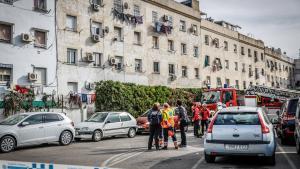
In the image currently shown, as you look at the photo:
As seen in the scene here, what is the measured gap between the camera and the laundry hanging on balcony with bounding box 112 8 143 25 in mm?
32406

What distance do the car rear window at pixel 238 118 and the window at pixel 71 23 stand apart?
20102 mm

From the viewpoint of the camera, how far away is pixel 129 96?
3028cm

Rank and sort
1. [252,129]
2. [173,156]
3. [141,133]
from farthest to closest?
[141,133]
[173,156]
[252,129]

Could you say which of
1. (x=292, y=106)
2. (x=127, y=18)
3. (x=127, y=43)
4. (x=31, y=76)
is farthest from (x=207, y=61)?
(x=292, y=106)

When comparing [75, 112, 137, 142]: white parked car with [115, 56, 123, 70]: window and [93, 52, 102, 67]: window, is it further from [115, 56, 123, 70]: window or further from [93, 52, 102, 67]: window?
[115, 56, 123, 70]: window

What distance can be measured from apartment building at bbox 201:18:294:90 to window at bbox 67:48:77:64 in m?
18.1

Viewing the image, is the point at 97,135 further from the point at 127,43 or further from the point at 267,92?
the point at 127,43

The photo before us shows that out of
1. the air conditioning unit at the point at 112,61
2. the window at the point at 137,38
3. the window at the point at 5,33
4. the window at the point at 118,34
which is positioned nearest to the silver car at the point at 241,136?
the window at the point at 5,33

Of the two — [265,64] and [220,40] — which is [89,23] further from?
[265,64]

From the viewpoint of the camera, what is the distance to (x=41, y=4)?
26.8m

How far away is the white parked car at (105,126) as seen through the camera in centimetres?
1969

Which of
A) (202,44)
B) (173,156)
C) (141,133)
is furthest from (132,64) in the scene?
(173,156)

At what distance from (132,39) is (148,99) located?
583 centimetres

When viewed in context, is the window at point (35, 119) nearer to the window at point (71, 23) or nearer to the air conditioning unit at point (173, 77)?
the window at point (71, 23)
